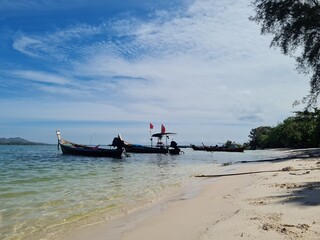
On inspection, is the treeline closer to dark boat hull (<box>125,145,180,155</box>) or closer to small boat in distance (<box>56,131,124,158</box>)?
dark boat hull (<box>125,145,180,155</box>)

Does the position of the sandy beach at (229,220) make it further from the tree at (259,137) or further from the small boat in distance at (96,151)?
the tree at (259,137)

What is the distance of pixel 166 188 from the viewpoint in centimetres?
1507

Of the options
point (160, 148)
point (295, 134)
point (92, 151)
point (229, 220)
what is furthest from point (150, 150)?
point (229, 220)

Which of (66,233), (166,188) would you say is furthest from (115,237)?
(166,188)

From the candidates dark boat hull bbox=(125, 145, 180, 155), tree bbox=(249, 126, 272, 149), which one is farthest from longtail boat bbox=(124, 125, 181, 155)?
tree bbox=(249, 126, 272, 149)

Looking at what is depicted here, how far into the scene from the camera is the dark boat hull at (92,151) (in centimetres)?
4791

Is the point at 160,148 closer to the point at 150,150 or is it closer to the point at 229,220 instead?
the point at 150,150

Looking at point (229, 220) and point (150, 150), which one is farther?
point (150, 150)

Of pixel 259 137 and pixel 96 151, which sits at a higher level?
pixel 259 137

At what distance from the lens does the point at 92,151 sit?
1960 inches

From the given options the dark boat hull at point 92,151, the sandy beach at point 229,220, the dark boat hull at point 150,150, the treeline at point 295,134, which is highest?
the treeline at point 295,134

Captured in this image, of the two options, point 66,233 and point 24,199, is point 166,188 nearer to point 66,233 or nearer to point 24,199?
point 24,199

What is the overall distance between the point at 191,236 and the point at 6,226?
510 cm

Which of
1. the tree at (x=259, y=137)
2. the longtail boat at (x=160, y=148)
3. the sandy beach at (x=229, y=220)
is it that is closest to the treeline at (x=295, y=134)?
the tree at (x=259, y=137)
